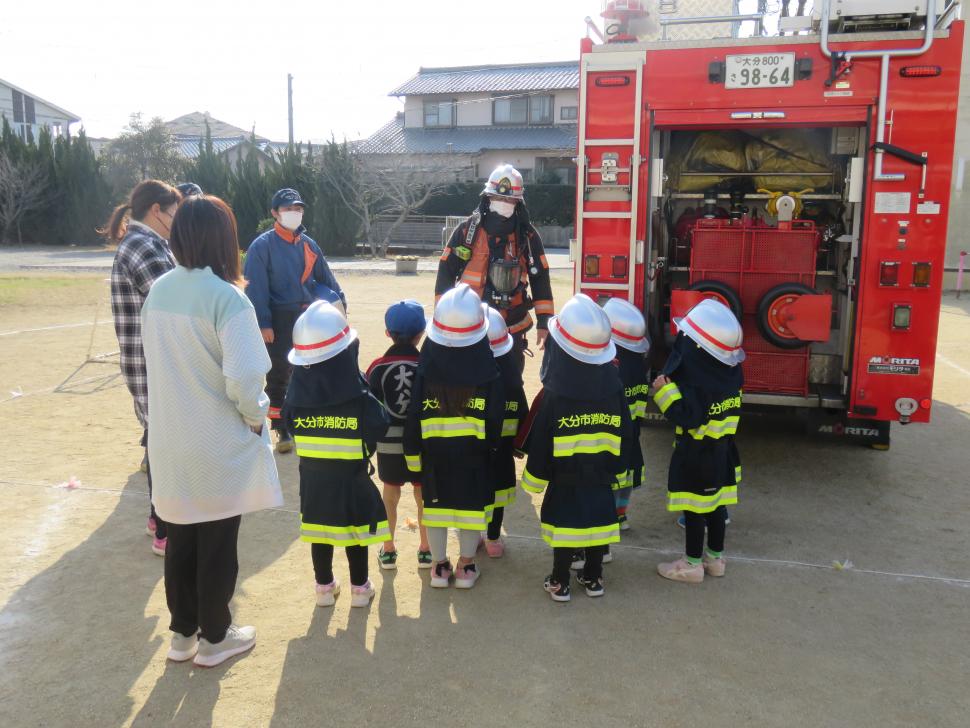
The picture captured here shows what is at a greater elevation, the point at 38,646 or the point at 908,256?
the point at 908,256

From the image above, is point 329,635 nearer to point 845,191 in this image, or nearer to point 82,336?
point 845,191

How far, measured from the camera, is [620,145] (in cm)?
Result: 554

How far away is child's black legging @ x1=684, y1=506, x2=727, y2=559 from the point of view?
405 cm

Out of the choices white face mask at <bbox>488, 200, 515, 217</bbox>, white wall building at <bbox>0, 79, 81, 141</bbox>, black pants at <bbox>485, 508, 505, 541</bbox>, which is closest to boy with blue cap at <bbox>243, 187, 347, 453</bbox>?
white face mask at <bbox>488, 200, 515, 217</bbox>

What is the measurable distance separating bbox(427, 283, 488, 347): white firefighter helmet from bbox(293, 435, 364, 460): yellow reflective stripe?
61cm

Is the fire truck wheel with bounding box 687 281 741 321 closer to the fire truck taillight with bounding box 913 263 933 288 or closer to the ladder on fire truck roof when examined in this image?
the ladder on fire truck roof

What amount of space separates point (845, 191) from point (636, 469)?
282 centimetres

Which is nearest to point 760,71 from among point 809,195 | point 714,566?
point 809,195

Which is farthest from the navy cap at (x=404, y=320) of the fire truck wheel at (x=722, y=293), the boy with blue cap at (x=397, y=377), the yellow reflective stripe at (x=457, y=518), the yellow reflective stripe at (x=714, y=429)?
the fire truck wheel at (x=722, y=293)

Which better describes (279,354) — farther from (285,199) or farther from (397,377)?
(397,377)

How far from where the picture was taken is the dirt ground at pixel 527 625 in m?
3.04

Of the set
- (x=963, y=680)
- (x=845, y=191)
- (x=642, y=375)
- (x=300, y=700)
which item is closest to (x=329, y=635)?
(x=300, y=700)

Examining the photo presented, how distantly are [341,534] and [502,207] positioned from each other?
108 inches

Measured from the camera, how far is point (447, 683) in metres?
3.19
